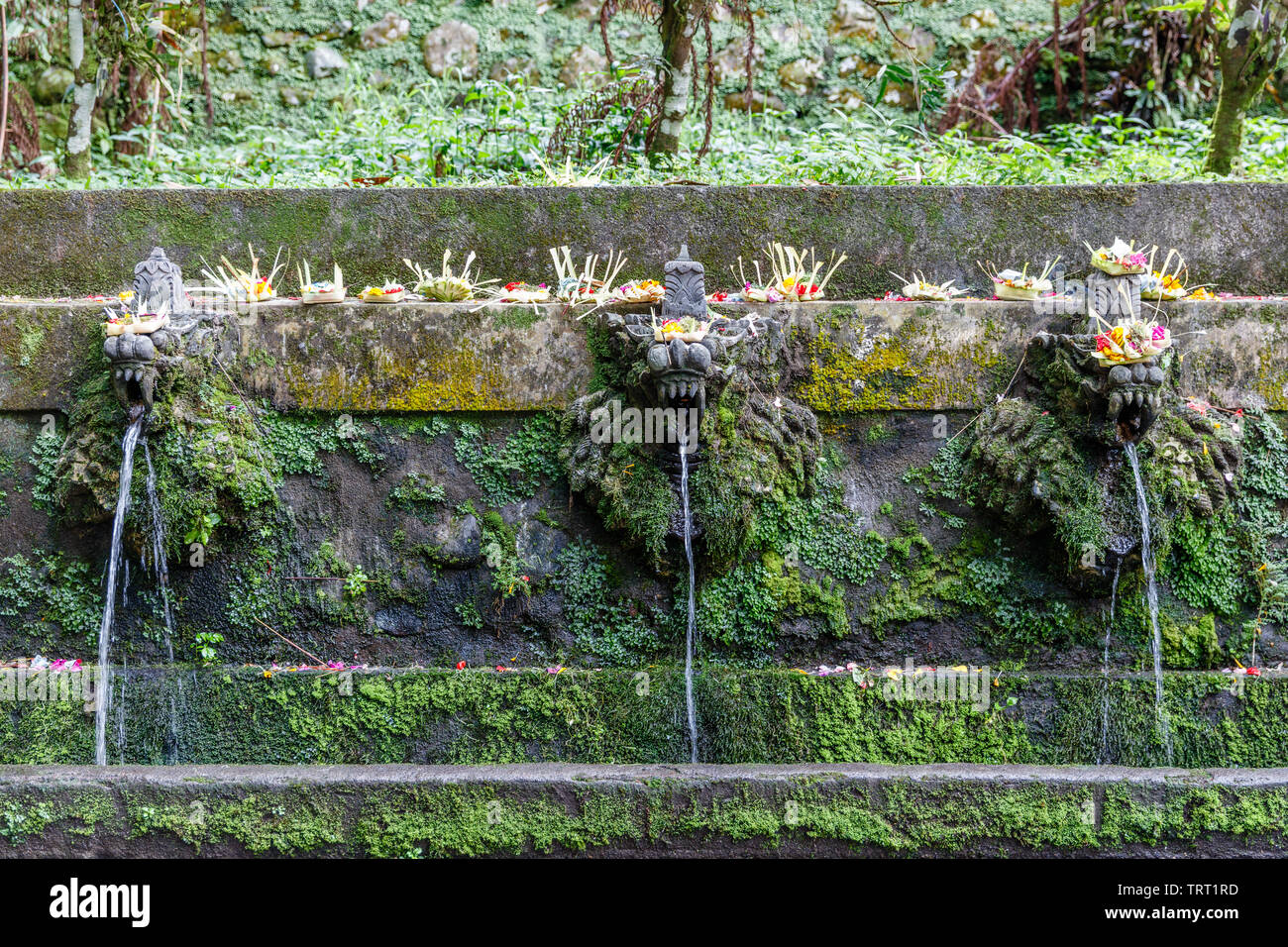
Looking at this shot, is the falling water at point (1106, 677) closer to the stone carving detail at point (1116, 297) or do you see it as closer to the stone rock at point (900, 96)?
the stone carving detail at point (1116, 297)

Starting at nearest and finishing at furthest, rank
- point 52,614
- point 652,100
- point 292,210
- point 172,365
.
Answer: point 172,365 < point 52,614 < point 292,210 < point 652,100

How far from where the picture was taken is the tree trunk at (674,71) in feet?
20.9

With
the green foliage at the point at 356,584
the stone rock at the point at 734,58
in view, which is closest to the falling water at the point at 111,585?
the green foliage at the point at 356,584

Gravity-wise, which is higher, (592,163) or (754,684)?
(592,163)

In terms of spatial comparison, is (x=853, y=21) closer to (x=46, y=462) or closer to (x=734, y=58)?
(x=734, y=58)

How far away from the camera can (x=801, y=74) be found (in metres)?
8.54

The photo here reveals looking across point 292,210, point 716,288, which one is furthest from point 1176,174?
point 292,210

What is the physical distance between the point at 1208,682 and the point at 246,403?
404 cm

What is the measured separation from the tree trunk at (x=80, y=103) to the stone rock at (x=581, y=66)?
3.50 metres

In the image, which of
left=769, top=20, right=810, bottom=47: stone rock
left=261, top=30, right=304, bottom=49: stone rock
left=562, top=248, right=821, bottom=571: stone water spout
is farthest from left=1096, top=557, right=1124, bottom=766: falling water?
left=261, top=30, right=304, bottom=49: stone rock

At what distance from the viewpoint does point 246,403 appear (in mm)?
4258

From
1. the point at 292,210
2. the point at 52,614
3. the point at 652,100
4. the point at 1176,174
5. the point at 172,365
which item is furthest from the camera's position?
the point at 652,100

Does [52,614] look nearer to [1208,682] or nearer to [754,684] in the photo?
[754,684]

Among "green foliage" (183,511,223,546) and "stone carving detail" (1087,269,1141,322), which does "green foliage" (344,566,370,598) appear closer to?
"green foliage" (183,511,223,546)
